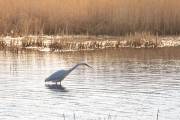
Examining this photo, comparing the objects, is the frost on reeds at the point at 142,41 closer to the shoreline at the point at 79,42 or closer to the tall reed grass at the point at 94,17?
the shoreline at the point at 79,42

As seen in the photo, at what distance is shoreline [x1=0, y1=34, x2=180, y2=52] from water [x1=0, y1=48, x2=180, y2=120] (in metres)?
3.29

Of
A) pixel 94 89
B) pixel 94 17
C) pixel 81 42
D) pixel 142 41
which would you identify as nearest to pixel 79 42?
pixel 81 42

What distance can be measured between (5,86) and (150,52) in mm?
10749

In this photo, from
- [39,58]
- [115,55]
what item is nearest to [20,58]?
[39,58]

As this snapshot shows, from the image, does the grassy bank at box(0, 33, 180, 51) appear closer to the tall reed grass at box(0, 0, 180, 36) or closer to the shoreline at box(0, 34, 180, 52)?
the shoreline at box(0, 34, 180, 52)

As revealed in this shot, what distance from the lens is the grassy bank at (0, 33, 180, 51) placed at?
24.8 meters

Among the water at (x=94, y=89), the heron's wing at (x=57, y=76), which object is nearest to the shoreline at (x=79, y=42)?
the water at (x=94, y=89)

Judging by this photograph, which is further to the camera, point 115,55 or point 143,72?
point 115,55

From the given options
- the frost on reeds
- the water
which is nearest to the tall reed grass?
the frost on reeds

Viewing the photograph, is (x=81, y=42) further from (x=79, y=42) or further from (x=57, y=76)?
(x=57, y=76)

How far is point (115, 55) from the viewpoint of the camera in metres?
22.1

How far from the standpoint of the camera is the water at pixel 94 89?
34.9 ft

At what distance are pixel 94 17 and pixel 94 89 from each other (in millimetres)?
15467

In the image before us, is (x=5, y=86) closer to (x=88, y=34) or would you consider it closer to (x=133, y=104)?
(x=133, y=104)
